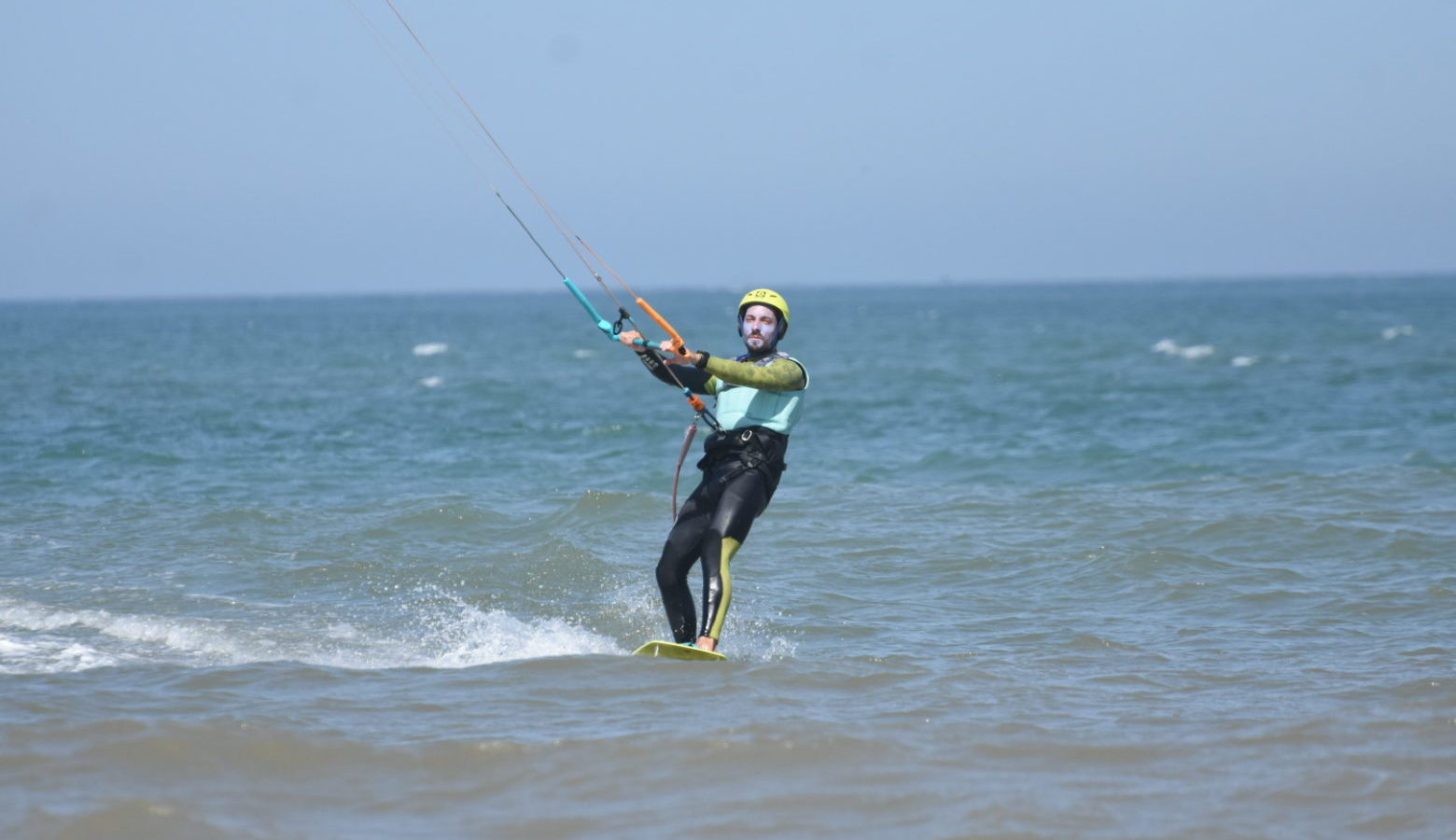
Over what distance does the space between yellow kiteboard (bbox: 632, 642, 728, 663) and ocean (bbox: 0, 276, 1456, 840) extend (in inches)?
3.2

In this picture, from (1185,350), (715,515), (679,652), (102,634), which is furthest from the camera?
(1185,350)

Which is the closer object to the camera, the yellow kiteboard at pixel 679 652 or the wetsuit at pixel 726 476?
the yellow kiteboard at pixel 679 652

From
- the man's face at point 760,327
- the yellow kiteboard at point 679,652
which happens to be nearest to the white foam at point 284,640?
the yellow kiteboard at point 679,652

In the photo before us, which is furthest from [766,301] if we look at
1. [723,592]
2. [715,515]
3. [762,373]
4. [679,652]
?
[679,652]

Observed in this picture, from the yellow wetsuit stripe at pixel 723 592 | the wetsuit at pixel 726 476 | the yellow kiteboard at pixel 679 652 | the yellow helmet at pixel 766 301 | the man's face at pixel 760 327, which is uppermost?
the yellow helmet at pixel 766 301

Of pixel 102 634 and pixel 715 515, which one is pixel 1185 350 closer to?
pixel 715 515

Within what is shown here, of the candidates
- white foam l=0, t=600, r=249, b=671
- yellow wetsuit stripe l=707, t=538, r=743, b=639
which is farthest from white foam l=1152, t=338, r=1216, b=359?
white foam l=0, t=600, r=249, b=671

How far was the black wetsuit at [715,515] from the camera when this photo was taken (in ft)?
23.1

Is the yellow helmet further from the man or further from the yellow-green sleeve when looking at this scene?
the yellow-green sleeve

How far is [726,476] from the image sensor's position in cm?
736

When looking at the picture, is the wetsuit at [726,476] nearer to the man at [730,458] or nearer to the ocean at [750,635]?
the man at [730,458]

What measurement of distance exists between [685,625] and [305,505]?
6.82 m

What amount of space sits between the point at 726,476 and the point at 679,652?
97 centimetres

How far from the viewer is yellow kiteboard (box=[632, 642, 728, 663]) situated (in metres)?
6.93
